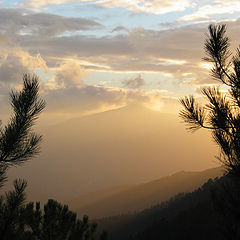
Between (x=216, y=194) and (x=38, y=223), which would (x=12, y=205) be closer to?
(x=38, y=223)

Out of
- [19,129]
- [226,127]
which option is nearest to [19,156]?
[19,129]

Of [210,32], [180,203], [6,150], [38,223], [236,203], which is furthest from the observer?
[180,203]

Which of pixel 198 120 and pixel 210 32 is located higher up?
pixel 210 32

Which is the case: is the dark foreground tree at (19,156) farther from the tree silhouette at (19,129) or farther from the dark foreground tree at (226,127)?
the dark foreground tree at (226,127)

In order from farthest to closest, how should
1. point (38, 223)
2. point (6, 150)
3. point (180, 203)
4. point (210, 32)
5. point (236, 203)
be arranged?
1. point (180, 203)
2. point (38, 223)
3. point (210, 32)
4. point (236, 203)
5. point (6, 150)

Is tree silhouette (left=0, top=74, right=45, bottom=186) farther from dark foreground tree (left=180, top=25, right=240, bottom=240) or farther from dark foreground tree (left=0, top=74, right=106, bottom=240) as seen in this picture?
dark foreground tree (left=180, top=25, right=240, bottom=240)

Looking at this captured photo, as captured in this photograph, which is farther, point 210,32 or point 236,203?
point 210,32

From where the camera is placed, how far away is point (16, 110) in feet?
26.6

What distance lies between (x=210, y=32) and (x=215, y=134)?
10.4 ft

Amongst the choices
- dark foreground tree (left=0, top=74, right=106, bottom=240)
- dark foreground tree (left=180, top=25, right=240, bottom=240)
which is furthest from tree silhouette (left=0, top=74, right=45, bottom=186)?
dark foreground tree (left=180, top=25, right=240, bottom=240)

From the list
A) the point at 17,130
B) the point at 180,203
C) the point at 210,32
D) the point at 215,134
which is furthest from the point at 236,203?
the point at 180,203

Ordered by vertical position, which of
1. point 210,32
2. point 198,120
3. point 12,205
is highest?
point 210,32

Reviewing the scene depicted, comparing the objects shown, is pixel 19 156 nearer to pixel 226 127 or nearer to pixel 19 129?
pixel 19 129

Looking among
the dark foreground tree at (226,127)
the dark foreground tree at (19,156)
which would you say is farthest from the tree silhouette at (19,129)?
the dark foreground tree at (226,127)
